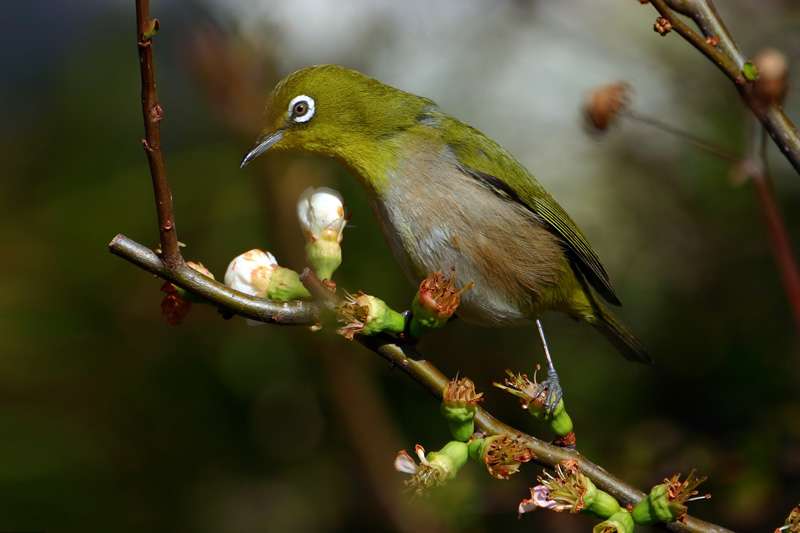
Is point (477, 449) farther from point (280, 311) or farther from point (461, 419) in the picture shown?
point (280, 311)

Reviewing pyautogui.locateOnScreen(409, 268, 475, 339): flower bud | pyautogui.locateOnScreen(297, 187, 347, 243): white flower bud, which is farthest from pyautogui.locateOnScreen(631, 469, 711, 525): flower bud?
pyautogui.locateOnScreen(297, 187, 347, 243): white flower bud

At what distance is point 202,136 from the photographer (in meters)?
3.57

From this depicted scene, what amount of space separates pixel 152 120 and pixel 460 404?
0.89m

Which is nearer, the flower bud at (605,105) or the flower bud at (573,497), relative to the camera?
the flower bud at (573,497)

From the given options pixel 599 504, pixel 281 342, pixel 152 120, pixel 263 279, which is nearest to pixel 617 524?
pixel 599 504

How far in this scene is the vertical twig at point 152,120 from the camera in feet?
4.21

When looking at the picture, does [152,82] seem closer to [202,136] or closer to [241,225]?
[241,225]

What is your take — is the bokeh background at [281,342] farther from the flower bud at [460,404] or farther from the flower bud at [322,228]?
the flower bud at [460,404]

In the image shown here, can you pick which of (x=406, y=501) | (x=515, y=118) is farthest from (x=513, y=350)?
(x=515, y=118)

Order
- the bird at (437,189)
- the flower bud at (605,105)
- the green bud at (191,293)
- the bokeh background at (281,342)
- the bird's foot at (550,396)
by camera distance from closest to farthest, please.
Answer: the green bud at (191,293) → the bird's foot at (550,396) → the flower bud at (605,105) → the bird at (437,189) → the bokeh background at (281,342)

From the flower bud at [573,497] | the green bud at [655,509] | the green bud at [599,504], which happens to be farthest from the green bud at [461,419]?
the green bud at [655,509]

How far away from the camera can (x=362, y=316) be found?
5.62 ft

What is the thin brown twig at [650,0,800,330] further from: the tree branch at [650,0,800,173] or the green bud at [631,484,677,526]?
the green bud at [631,484,677,526]

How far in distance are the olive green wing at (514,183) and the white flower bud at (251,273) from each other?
0.94m
